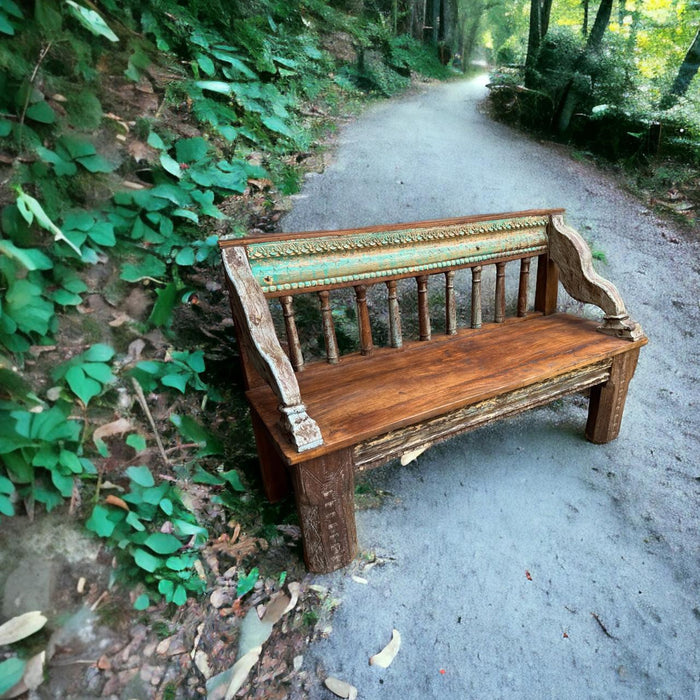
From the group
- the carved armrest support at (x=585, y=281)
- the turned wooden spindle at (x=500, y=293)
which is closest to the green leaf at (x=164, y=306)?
the turned wooden spindle at (x=500, y=293)

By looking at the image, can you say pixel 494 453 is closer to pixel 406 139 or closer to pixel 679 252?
pixel 679 252

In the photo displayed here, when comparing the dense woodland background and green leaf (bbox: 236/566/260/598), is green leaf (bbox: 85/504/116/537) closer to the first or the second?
the dense woodland background

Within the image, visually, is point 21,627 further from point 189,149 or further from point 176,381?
point 189,149

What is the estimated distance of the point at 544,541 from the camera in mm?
2150

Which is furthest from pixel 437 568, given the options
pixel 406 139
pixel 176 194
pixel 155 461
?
pixel 406 139

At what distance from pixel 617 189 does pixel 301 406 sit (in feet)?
13.6

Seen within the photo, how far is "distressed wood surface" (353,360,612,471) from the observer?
1875 mm

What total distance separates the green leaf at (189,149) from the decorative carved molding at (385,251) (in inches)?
33.2

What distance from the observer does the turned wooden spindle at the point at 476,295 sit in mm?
2598

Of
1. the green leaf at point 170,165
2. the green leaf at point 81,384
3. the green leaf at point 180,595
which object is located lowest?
the green leaf at point 180,595

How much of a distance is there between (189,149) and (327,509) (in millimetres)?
1931

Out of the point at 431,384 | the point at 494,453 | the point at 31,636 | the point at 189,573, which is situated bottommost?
the point at 494,453

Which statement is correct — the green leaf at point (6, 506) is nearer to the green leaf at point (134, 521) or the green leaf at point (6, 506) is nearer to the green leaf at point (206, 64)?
the green leaf at point (134, 521)

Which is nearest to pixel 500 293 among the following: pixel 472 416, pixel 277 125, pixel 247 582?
pixel 472 416
